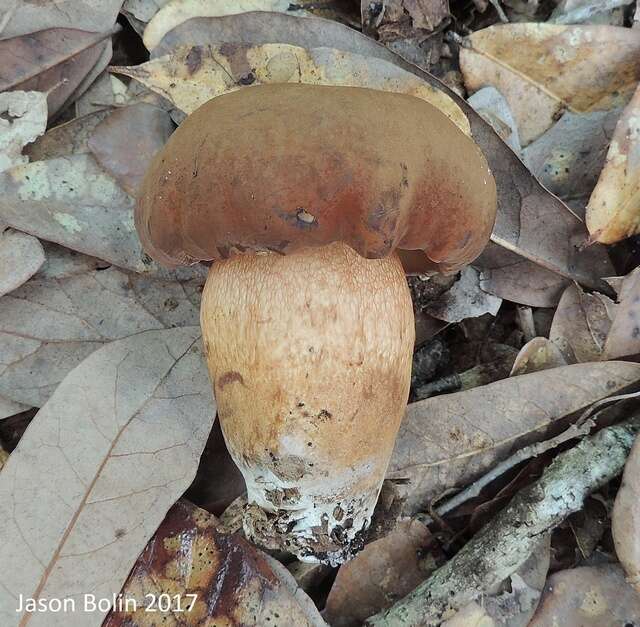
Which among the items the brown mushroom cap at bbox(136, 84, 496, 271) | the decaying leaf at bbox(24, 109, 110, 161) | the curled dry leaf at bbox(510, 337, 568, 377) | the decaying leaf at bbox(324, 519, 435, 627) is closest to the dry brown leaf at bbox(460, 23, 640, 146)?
the curled dry leaf at bbox(510, 337, 568, 377)

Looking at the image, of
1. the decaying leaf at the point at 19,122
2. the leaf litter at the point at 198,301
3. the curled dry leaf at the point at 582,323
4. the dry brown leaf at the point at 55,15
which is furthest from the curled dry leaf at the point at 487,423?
the dry brown leaf at the point at 55,15

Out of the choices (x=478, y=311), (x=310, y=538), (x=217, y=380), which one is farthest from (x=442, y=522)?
(x=217, y=380)

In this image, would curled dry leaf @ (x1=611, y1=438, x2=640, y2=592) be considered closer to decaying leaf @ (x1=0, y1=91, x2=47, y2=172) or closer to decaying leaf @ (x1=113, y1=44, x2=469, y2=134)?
decaying leaf @ (x1=113, y1=44, x2=469, y2=134)

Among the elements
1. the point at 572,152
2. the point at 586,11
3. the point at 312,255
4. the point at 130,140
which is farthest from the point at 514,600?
the point at 586,11

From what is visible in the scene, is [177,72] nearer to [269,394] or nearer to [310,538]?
[269,394]

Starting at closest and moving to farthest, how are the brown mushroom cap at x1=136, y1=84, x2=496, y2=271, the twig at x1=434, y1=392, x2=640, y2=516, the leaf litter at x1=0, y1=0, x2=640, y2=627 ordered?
1. the brown mushroom cap at x1=136, y1=84, x2=496, y2=271
2. the leaf litter at x1=0, y1=0, x2=640, y2=627
3. the twig at x1=434, y1=392, x2=640, y2=516

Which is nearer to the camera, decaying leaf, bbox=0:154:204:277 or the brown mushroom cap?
the brown mushroom cap

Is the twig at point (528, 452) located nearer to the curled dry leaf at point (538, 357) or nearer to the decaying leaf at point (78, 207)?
the curled dry leaf at point (538, 357)
